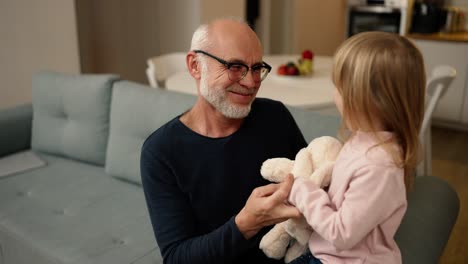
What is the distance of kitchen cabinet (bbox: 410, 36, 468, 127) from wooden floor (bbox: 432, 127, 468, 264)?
169mm

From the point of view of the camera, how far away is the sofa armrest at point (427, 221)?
145cm

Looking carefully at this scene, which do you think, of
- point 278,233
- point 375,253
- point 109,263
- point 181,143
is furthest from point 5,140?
point 375,253

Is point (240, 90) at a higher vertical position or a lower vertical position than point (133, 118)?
higher

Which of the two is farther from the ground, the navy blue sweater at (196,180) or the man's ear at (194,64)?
the man's ear at (194,64)

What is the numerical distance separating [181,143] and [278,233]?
14.3 inches

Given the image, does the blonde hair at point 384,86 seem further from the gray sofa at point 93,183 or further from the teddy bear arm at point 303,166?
A: the gray sofa at point 93,183

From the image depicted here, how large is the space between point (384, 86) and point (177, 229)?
0.63 metres

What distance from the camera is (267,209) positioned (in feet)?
3.37

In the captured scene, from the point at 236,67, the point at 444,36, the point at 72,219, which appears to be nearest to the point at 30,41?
the point at 72,219

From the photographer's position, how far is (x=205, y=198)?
4.24 feet

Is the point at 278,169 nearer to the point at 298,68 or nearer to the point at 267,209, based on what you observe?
the point at 267,209

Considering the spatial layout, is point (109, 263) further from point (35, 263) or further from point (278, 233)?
point (278, 233)

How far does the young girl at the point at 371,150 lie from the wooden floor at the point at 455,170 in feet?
5.81

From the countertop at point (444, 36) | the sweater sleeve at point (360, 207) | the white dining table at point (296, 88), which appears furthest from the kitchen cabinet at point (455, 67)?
the sweater sleeve at point (360, 207)
